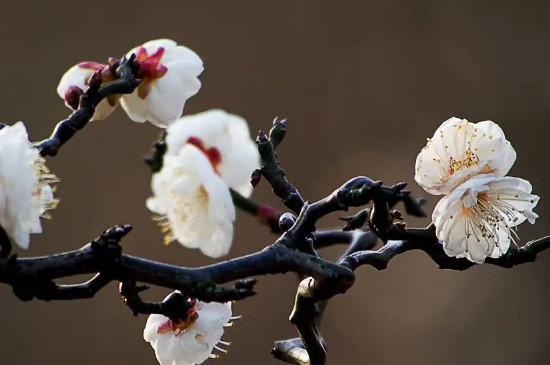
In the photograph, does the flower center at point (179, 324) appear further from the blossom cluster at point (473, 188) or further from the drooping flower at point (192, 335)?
the blossom cluster at point (473, 188)

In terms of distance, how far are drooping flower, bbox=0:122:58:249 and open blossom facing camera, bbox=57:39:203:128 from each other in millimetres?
98

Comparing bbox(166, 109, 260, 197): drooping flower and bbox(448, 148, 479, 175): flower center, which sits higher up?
bbox(166, 109, 260, 197): drooping flower

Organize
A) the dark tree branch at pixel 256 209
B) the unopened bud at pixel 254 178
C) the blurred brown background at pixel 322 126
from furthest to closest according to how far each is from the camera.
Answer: the blurred brown background at pixel 322 126 < the unopened bud at pixel 254 178 < the dark tree branch at pixel 256 209

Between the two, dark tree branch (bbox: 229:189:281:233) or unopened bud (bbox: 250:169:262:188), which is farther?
unopened bud (bbox: 250:169:262:188)

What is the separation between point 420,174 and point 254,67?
70.4 inches

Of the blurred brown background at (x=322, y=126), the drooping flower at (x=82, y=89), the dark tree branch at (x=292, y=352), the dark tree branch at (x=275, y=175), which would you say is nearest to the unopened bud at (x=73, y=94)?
the drooping flower at (x=82, y=89)

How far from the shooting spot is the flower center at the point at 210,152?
486 millimetres

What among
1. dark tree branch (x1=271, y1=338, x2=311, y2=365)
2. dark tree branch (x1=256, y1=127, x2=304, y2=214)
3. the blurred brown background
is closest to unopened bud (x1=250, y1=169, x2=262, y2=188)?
dark tree branch (x1=256, y1=127, x2=304, y2=214)

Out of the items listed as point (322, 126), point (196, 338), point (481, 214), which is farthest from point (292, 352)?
point (322, 126)

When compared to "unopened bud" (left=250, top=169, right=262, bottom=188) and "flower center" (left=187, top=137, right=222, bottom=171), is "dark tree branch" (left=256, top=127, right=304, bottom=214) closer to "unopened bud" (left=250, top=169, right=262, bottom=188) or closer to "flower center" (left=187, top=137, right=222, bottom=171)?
"unopened bud" (left=250, top=169, right=262, bottom=188)

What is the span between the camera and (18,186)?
1.68 ft

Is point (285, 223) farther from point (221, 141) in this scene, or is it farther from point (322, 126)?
point (322, 126)

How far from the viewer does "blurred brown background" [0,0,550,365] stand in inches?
91.0

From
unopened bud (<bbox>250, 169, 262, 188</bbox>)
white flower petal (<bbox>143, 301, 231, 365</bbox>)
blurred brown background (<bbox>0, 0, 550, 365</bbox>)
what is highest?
unopened bud (<bbox>250, 169, 262, 188</bbox>)
